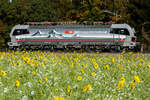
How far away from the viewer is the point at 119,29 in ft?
80.6

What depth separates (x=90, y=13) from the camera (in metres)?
46.0

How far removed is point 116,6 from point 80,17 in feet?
24.3

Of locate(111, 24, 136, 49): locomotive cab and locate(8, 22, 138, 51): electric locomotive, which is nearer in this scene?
locate(111, 24, 136, 49): locomotive cab

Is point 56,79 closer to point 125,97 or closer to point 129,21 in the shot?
point 125,97

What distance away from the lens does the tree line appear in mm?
29188

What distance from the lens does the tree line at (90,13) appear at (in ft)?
95.8

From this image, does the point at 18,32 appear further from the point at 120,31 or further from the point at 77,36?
the point at 120,31

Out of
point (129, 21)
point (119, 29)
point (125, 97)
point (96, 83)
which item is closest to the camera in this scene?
point (125, 97)

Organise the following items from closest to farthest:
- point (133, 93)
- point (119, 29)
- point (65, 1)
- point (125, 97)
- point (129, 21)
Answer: point (125, 97), point (133, 93), point (119, 29), point (129, 21), point (65, 1)

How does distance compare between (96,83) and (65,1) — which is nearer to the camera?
(96,83)

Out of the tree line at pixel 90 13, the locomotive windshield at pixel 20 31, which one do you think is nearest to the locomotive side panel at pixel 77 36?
the locomotive windshield at pixel 20 31

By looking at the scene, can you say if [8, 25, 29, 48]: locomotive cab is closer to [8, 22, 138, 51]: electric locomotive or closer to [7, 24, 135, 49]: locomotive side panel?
[8, 22, 138, 51]: electric locomotive

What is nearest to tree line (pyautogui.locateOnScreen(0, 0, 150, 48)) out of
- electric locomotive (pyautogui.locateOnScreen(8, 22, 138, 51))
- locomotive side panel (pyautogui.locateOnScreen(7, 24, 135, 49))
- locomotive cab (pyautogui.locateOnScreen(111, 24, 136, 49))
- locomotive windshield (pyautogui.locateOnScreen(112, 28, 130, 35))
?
locomotive cab (pyautogui.locateOnScreen(111, 24, 136, 49))

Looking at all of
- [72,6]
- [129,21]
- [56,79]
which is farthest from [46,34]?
[72,6]
